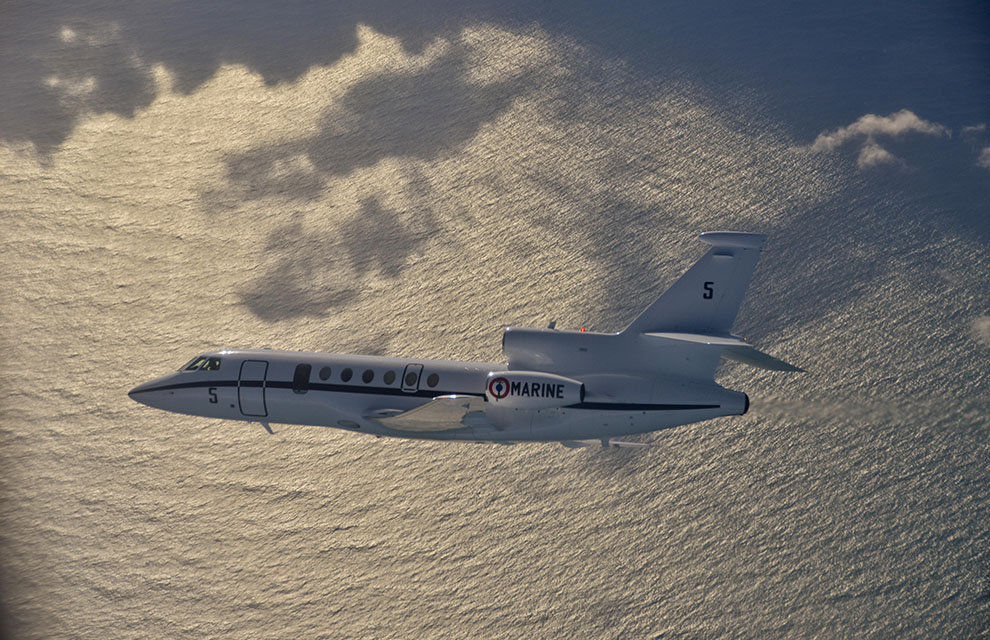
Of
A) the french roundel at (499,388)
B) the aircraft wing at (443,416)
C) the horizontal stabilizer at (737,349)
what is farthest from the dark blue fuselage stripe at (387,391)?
the horizontal stabilizer at (737,349)

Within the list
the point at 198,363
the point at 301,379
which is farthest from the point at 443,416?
the point at 198,363

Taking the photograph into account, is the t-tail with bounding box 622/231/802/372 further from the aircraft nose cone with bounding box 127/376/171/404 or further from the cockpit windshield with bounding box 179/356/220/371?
the aircraft nose cone with bounding box 127/376/171/404

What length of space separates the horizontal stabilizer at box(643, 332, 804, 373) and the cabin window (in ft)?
47.6

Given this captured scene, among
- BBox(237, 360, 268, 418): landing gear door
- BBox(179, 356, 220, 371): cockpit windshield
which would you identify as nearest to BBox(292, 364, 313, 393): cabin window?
BBox(237, 360, 268, 418): landing gear door

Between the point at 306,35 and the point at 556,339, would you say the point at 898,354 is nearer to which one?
the point at 556,339

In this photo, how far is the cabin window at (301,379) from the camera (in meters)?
36.3

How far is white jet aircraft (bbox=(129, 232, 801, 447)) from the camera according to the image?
105 feet

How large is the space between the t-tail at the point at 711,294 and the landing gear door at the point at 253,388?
15.3 metres

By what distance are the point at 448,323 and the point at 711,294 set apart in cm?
3879

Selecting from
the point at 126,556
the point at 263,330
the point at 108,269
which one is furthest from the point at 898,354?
the point at 108,269

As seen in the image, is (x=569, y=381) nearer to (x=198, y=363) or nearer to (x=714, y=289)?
(x=714, y=289)

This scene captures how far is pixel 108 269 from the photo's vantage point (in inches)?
2896

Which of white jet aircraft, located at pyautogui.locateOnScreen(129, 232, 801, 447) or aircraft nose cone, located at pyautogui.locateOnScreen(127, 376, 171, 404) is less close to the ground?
aircraft nose cone, located at pyautogui.locateOnScreen(127, 376, 171, 404)

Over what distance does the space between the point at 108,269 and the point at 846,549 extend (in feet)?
196
